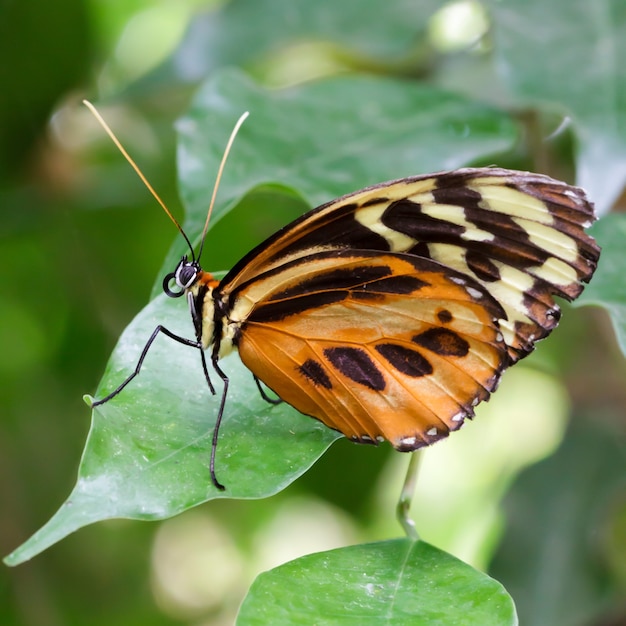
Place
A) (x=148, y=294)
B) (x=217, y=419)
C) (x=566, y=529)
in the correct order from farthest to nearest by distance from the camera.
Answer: (x=148, y=294) < (x=566, y=529) < (x=217, y=419)

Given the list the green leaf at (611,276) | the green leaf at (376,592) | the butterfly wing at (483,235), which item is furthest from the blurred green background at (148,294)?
the green leaf at (376,592)

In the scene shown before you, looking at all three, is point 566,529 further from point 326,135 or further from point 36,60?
point 36,60

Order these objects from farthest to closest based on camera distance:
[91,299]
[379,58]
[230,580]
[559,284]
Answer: [230,580], [91,299], [379,58], [559,284]

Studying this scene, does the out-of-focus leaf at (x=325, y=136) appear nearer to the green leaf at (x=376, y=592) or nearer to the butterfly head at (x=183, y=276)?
the butterfly head at (x=183, y=276)

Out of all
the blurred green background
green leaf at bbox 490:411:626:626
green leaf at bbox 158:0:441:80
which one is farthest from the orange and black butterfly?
green leaf at bbox 490:411:626:626

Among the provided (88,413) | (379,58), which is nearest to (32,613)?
(88,413)

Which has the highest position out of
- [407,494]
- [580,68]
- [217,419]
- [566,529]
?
[580,68]

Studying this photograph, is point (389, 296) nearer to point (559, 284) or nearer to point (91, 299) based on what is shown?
point (559, 284)

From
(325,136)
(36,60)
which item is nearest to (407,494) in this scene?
(325,136)
